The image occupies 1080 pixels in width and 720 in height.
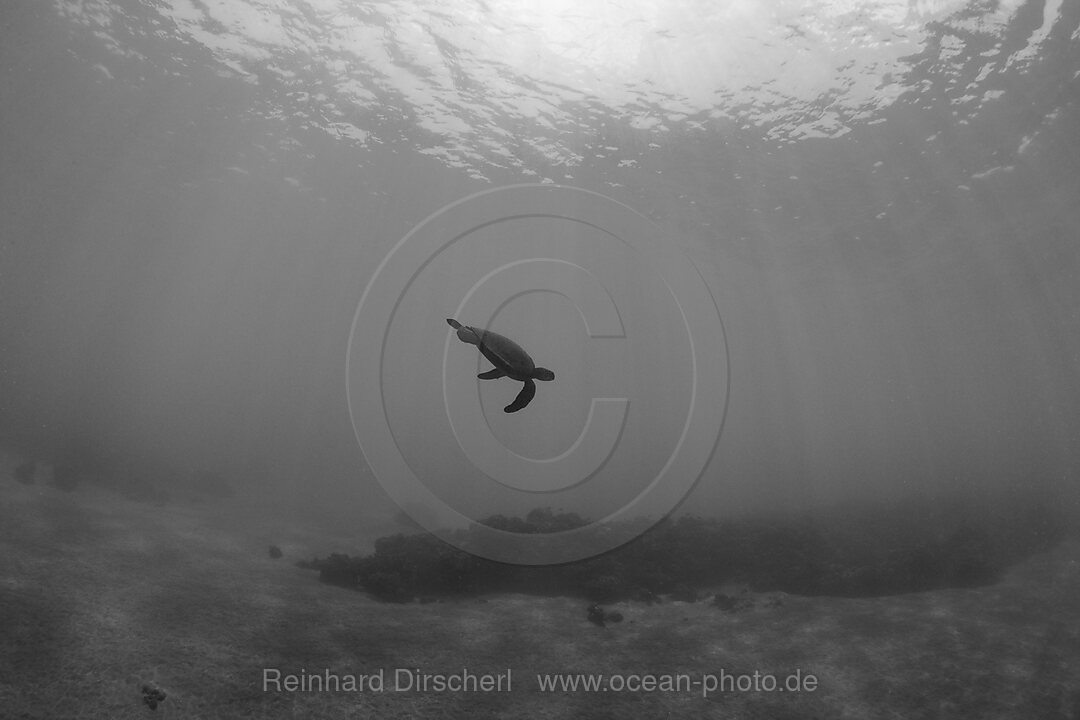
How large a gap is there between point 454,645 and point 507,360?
19.7 feet

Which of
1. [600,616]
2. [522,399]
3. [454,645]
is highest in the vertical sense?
[522,399]

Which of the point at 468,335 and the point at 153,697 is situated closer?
the point at 468,335

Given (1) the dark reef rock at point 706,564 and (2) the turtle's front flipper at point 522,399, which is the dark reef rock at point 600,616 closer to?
(1) the dark reef rock at point 706,564

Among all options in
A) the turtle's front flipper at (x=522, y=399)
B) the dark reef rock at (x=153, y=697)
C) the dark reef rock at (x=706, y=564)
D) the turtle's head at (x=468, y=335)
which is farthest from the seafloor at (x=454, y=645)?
the turtle's head at (x=468, y=335)

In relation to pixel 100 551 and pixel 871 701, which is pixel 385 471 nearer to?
pixel 100 551

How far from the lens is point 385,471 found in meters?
28.0

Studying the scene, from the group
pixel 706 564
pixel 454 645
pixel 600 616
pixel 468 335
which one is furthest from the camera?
pixel 706 564

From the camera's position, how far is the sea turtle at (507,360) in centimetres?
576

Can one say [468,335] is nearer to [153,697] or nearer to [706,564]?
[153,697]

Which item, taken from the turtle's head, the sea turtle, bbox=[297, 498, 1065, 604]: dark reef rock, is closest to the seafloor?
bbox=[297, 498, 1065, 604]: dark reef rock

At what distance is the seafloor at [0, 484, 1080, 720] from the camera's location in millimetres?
6641

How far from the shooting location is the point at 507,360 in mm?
6090

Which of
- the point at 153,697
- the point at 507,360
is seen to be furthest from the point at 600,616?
the point at 153,697

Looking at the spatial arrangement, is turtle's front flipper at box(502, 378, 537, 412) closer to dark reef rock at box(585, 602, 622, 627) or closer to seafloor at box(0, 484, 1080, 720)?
seafloor at box(0, 484, 1080, 720)
